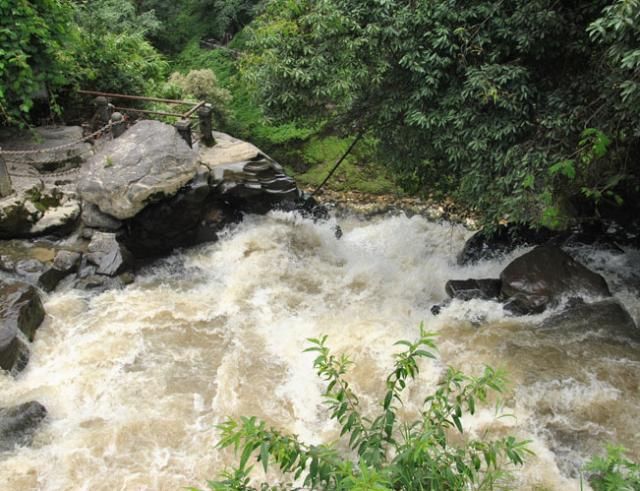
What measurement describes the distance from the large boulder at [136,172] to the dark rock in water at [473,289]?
5.21 metres

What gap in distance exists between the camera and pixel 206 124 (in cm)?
1182

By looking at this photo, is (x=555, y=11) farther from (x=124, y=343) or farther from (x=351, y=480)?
(x=124, y=343)

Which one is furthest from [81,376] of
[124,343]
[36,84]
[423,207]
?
[423,207]

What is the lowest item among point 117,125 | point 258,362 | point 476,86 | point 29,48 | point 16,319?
point 258,362

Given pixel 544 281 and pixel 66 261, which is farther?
pixel 66 261

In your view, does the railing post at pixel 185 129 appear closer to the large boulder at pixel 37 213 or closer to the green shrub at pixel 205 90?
the large boulder at pixel 37 213

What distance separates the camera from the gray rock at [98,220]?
982cm

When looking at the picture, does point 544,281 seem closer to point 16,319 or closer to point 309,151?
point 16,319

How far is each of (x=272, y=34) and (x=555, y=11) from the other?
13.0ft

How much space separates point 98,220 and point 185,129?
2.47m

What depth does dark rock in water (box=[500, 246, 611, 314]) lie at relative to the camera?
28.1ft

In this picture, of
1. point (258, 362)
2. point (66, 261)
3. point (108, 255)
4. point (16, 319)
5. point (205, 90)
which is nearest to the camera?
point (16, 319)

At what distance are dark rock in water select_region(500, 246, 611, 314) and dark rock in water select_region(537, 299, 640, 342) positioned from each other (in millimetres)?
269

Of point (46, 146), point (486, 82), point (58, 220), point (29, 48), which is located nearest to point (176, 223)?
point (58, 220)
